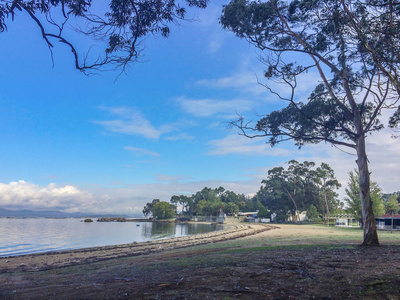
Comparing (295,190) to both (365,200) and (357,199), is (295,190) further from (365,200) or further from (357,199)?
(365,200)

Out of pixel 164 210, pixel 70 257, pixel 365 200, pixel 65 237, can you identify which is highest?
pixel 365 200

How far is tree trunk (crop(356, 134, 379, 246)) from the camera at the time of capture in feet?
42.5

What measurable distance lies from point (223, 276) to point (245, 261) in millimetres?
2294

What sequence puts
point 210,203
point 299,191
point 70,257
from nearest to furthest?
1. point 70,257
2. point 299,191
3. point 210,203

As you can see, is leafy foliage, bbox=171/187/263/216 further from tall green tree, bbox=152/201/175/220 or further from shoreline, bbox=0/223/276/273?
shoreline, bbox=0/223/276/273

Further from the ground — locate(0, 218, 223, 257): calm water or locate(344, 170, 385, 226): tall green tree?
locate(344, 170, 385, 226): tall green tree

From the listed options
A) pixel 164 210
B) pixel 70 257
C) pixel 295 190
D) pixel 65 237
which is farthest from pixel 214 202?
pixel 70 257

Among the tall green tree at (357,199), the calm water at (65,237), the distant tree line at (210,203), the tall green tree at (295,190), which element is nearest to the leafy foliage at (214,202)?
the distant tree line at (210,203)

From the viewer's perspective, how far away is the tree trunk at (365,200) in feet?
42.5

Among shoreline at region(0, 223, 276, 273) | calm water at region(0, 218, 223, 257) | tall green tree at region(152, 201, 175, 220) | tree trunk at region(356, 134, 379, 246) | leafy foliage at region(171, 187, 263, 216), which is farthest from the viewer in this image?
tall green tree at region(152, 201, 175, 220)

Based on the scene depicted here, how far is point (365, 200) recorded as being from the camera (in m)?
13.4

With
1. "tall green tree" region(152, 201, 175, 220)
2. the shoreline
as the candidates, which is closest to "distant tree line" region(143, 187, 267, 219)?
"tall green tree" region(152, 201, 175, 220)

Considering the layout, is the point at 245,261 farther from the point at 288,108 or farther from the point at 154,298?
the point at 288,108

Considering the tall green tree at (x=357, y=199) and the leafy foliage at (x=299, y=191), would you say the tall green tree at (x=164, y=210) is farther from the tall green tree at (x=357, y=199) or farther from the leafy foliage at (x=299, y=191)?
the tall green tree at (x=357, y=199)
